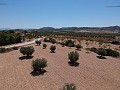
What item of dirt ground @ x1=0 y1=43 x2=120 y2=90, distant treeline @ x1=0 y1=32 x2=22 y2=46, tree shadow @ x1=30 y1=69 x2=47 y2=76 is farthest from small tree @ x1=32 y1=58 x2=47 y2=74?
distant treeline @ x1=0 y1=32 x2=22 y2=46

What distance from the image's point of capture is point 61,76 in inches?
1040

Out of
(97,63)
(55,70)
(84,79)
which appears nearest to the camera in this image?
(84,79)

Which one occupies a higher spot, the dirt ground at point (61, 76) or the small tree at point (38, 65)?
the small tree at point (38, 65)

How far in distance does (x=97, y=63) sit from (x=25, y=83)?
14.4m

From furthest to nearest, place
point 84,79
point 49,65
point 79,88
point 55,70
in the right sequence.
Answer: point 49,65
point 55,70
point 84,79
point 79,88

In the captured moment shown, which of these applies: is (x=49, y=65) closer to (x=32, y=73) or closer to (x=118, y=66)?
(x=32, y=73)

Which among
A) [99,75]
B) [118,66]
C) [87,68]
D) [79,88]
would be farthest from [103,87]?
[118,66]

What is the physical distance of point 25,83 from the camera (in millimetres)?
23781

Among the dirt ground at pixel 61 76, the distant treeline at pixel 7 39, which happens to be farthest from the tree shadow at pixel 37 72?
the distant treeline at pixel 7 39

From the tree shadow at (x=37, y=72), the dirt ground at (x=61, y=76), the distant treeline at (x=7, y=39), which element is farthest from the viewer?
the distant treeline at (x=7, y=39)

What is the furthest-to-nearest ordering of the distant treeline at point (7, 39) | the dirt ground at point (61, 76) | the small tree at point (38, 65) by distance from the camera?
1. the distant treeline at point (7, 39)
2. the small tree at point (38, 65)
3. the dirt ground at point (61, 76)

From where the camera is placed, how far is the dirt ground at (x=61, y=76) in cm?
2294

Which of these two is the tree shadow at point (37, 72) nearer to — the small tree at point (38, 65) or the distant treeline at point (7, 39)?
the small tree at point (38, 65)

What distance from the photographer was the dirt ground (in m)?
22.9
